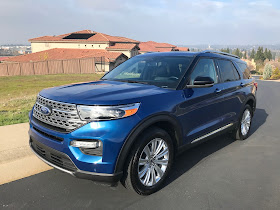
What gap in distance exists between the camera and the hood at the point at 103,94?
272 centimetres

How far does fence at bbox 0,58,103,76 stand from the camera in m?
35.8

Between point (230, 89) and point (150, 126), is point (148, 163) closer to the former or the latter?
point (150, 126)

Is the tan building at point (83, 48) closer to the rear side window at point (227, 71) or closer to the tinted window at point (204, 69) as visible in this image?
the rear side window at point (227, 71)

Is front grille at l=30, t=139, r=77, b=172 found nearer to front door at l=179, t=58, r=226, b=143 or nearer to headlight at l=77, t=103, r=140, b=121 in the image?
headlight at l=77, t=103, r=140, b=121

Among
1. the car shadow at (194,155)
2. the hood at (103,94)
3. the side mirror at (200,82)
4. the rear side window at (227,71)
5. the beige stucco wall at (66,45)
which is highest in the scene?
the beige stucco wall at (66,45)

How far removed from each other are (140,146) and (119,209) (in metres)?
0.76

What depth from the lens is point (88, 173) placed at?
2678 mm

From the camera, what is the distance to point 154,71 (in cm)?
412

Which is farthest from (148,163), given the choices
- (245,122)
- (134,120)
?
(245,122)

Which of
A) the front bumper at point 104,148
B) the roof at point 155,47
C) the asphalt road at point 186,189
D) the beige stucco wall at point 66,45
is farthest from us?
the roof at point 155,47

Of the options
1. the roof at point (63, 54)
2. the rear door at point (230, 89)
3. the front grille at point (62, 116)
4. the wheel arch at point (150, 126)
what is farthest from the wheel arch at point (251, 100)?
the roof at point (63, 54)

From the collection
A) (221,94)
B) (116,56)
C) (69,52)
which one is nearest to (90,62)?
(116,56)

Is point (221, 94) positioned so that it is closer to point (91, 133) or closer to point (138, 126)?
point (138, 126)

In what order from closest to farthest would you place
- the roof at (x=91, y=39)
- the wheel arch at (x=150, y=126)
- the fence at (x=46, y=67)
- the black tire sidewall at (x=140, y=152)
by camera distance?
1. the wheel arch at (x=150, y=126)
2. the black tire sidewall at (x=140, y=152)
3. the fence at (x=46, y=67)
4. the roof at (x=91, y=39)
